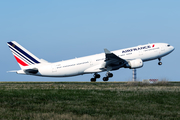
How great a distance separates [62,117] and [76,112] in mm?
2347

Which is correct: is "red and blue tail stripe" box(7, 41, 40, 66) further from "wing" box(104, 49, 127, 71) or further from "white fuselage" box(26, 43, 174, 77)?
"wing" box(104, 49, 127, 71)

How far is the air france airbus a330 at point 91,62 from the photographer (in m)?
49.4

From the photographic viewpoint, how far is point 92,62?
5188 centimetres

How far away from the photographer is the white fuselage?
49750mm

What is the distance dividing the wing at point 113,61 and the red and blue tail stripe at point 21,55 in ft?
45.0

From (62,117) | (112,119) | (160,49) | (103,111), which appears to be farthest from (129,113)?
(160,49)

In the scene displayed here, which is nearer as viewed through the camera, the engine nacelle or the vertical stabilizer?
the vertical stabilizer

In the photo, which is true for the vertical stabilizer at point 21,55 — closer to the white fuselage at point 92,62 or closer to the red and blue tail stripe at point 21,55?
the red and blue tail stripe at point 21,55

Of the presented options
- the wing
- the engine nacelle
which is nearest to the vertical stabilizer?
Result: the wing

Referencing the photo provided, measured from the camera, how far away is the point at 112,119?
47.1 ft

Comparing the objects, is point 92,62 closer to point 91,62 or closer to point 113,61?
point 91,62

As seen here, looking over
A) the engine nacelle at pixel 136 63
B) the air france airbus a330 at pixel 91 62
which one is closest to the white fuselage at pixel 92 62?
the air france airbus a330 at pixel 91 62

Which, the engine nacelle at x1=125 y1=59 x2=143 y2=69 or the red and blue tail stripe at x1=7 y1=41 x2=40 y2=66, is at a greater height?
the red and blue tail stripe at x1=7 y1=41 x2=40 y2=66

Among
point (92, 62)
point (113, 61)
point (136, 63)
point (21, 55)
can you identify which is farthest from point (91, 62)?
point (21, 55)
